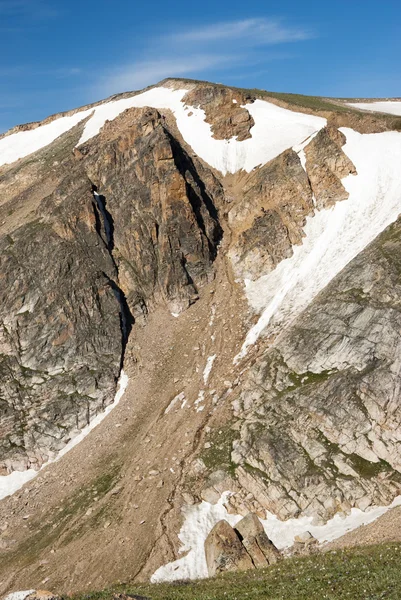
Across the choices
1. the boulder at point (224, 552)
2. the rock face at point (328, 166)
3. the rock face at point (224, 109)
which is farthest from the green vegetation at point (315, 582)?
the rock face at point (224, 109)

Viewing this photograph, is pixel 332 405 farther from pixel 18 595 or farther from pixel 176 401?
pixel 18 595

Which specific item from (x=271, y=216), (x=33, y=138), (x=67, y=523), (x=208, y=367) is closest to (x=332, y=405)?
(x=208, y=367)

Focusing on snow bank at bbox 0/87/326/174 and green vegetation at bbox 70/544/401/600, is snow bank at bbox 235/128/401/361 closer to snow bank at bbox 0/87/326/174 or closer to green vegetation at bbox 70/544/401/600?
snow bank at bbox 0/87/326/174

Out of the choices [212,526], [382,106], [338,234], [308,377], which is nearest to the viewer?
[212,526]

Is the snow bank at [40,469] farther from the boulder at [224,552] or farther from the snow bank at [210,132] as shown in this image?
the snow bank at [210,132]

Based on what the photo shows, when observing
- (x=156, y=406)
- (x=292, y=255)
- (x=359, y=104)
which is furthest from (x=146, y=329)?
(x=359, y=104)

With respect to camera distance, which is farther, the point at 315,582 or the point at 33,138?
the point at 33,138
